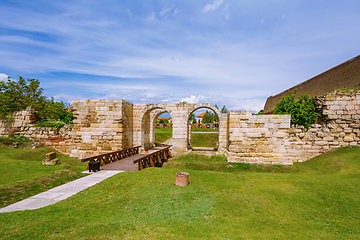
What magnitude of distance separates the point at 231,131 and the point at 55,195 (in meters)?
10.8

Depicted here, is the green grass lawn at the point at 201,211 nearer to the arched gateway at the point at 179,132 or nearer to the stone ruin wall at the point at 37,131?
the arched gateway at the point at 179,132

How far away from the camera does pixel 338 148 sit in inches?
502

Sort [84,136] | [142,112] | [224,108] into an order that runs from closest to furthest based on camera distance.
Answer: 1. [84,136]
2. [142,112]
3. [224,108]

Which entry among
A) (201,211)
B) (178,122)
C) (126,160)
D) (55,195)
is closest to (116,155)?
(126,160)

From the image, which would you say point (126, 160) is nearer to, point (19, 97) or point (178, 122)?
point (178, 122)

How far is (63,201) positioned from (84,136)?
9.11 meters

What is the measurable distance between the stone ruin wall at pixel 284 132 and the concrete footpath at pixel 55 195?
9.14 m

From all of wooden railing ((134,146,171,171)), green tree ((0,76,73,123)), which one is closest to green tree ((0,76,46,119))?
green tree ((0,76,73,123))

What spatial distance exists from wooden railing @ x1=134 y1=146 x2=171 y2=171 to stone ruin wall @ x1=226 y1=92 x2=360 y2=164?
15.8ft

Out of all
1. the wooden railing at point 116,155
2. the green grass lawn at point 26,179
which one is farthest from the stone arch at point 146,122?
the green grass lawn at point 26,179

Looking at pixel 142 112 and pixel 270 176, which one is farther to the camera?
pixel 142 112

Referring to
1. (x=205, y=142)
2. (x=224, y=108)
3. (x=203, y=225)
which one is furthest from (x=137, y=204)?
(x=224, y=108)

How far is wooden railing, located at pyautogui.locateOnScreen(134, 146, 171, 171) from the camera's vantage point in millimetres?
9952

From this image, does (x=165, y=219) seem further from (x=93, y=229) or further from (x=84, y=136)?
(x=84, y=136)
